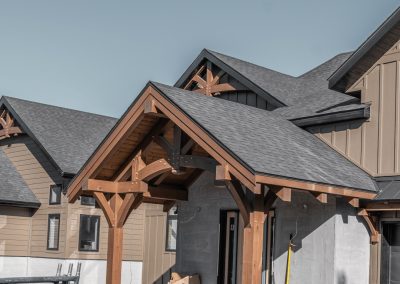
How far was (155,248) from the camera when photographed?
78.5 feet

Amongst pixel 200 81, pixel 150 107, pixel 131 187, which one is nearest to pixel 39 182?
pixel 200 81

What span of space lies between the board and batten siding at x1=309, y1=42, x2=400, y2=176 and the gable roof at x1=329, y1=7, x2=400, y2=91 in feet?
0.39

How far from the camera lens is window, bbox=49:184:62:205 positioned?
23953mm

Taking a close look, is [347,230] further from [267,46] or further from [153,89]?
[267,46]

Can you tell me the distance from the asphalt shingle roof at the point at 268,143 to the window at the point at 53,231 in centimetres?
1224

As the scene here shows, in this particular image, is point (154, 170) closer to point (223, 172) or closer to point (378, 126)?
point (223, 172)

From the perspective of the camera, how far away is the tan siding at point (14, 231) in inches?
949

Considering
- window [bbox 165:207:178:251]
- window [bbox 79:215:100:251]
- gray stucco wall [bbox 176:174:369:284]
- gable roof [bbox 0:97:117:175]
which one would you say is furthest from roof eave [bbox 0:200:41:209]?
gray stucco wall [bbox 176:174:369:284]

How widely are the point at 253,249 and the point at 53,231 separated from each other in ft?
48.3

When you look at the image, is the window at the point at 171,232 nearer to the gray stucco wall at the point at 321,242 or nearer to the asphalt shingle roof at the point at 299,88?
the asphalt shingle roof at the point at 299,88

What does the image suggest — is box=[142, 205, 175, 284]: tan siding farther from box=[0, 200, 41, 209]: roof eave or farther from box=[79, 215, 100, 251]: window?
box=[0, 200, 41, 209]: roof eave

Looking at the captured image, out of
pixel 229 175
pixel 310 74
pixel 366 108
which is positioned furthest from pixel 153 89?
pixel 310 74

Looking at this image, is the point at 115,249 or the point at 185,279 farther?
the point at 185,279

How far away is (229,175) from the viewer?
10648 millimetres
